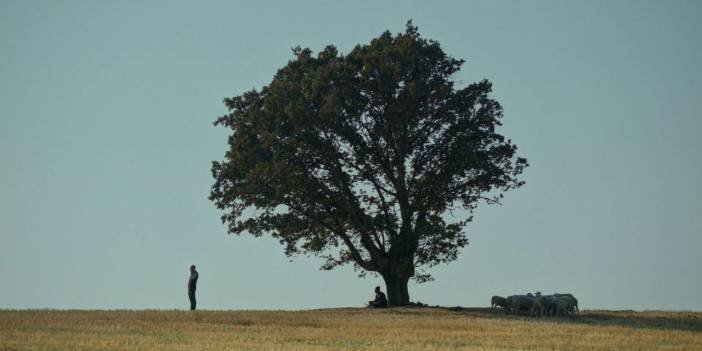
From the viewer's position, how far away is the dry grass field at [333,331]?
35406 millimetres

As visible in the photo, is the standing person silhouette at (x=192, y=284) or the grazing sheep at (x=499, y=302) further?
the grazing sheep at (x=499, y=302)

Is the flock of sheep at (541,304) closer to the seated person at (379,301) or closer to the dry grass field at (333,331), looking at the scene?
the dry grass field at (333,331)

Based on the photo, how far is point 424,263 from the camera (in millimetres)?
59938

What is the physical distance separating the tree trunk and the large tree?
6cm

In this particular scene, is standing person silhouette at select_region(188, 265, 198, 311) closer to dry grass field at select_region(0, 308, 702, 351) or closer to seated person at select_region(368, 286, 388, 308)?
dry grass field at select_region(0, 308, 702, 351)

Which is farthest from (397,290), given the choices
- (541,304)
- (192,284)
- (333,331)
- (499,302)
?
(333,331)

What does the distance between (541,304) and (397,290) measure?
29.1 feet

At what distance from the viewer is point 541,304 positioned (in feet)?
180

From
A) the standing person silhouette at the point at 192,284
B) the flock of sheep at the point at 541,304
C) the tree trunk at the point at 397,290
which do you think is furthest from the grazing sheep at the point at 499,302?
the standing person silhouette at the point at 192,284

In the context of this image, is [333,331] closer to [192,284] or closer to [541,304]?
[192,284]

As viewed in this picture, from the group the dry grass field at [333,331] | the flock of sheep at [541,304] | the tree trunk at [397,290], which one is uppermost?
the tree trunk at [397,290]

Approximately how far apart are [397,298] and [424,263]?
2494mm

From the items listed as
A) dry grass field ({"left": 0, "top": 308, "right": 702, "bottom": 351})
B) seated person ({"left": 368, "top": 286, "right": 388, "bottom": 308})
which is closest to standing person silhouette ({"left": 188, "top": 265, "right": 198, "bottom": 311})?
dry grass field ({"left": 0, "top": 308, "right": 702, "bottom": 351})

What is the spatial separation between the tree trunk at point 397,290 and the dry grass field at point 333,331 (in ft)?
18.7
